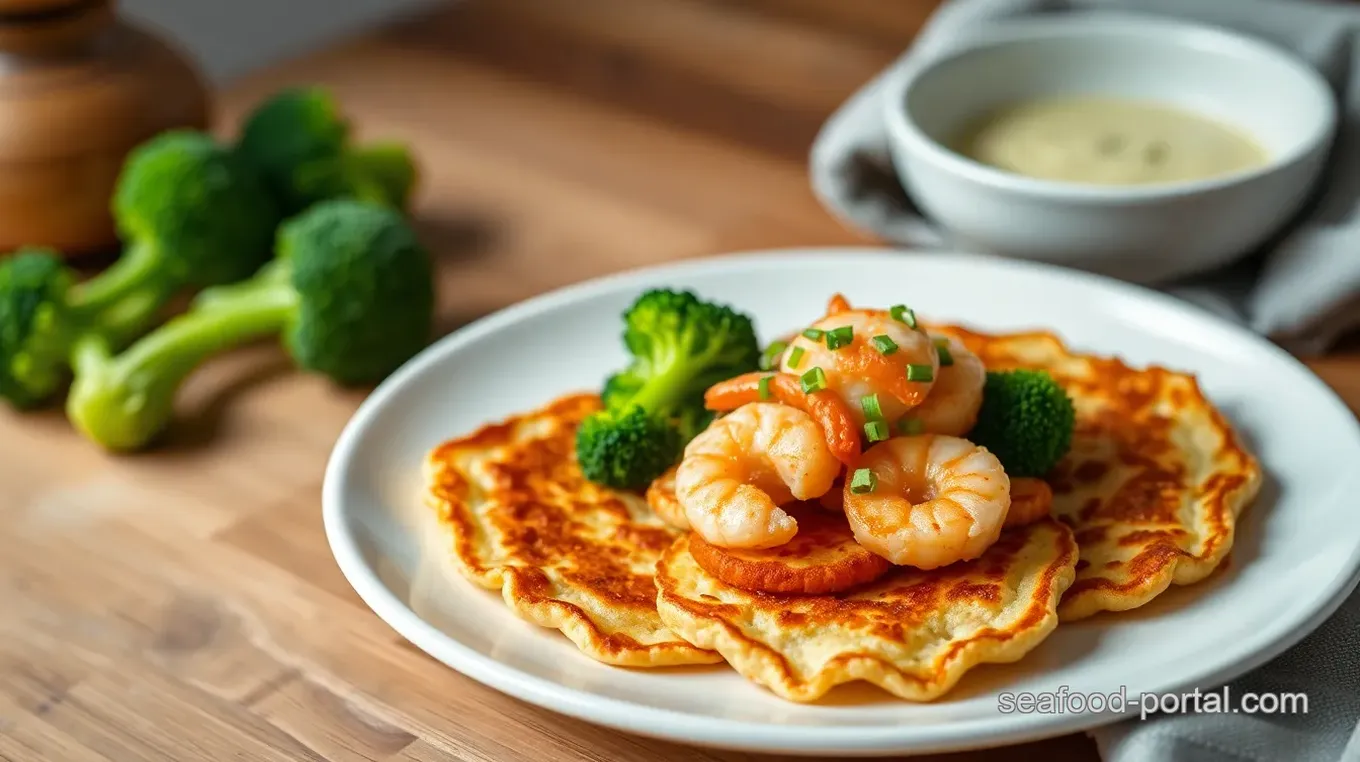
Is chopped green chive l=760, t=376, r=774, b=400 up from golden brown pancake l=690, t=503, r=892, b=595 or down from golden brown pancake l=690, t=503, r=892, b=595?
up

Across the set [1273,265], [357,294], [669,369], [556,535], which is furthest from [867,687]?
[1273,265]

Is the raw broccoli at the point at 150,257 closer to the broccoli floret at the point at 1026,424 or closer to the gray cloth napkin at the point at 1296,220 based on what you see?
the gray cloth napkin at the point at 1296,220

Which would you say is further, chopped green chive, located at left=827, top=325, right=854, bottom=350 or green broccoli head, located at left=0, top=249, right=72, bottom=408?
green broccoli head, located at left=0, top=249, right=72, bottom=408

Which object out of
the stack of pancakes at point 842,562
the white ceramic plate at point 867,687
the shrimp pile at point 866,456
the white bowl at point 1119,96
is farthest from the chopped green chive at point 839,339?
the white bowl at point 1119,96

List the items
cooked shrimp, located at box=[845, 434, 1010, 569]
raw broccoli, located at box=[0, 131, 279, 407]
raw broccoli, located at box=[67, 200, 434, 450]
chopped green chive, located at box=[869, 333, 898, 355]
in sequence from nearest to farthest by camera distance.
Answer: cooked shrimp, located at box=[845, 434, 1010, 569] < chopped green chive, located at box=[869, 333, 898, 355] < raw broccoli, located at box=[67, 200, 434, 450] < raw broccoli, located at box=[0, 131, 279, 407]

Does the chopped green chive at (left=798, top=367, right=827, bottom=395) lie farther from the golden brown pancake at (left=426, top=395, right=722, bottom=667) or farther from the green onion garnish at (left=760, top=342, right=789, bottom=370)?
the golden brown pancake at (left=426, top=395, right=722, bottom=667)

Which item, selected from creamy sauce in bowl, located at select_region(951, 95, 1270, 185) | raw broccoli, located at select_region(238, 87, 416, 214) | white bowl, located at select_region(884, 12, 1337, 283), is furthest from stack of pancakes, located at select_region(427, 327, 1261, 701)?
raw broccoli, located at select_region(238, 87, 416, 214)

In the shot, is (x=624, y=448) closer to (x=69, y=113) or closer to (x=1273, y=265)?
(x=1273, y=265)
